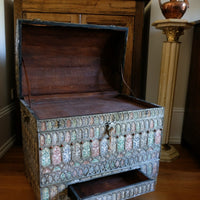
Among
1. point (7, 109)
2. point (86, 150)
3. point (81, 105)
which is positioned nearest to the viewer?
point (86, 150)

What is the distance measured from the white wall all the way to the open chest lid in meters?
0.78

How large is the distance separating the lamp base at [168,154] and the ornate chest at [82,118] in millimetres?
620

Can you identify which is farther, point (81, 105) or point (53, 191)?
point (81, 105)

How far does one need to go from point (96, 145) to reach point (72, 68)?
2.45 ft

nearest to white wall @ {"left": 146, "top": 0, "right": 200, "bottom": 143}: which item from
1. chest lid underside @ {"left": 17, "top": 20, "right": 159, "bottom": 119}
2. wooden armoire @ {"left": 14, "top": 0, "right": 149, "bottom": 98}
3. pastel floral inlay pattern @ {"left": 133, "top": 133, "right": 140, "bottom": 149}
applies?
wooden armoire @ {"left": 14, "top": 0, "right": 149, "bottom": 98}

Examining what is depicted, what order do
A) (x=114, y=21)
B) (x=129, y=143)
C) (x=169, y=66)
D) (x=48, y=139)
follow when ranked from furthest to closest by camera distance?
(x=114, y=21) < (x=169, y=66) < (x=129, y=143) < (x=48, y=139)

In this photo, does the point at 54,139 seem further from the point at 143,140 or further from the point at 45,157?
the point at 143,140

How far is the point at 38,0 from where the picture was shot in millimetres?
2133

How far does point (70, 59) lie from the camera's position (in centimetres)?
178

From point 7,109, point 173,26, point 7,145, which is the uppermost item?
point 173,26

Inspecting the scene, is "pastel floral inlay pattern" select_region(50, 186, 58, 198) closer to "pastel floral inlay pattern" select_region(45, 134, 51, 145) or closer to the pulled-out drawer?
the pulled-out drawer

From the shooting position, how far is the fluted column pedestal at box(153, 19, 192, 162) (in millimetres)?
1988

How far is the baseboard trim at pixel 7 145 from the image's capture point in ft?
7.24

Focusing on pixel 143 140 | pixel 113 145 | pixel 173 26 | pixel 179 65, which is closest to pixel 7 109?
pixel 113 145
